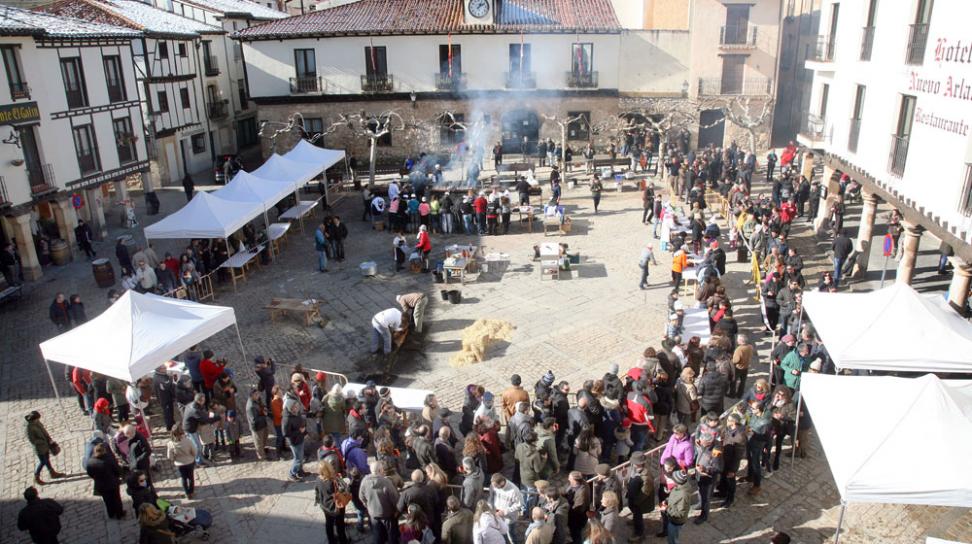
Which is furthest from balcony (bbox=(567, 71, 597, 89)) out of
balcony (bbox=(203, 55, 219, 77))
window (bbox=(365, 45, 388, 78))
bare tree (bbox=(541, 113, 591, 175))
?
balcony (bbox=(203, 55, 219, 77))

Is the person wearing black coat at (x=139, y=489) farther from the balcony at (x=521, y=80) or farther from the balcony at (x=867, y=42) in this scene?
the balcony at (x=521, y=80)

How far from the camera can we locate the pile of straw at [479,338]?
13.2 m

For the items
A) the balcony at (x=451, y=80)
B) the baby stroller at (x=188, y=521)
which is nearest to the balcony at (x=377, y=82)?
the balcony at (x=451, y=80)

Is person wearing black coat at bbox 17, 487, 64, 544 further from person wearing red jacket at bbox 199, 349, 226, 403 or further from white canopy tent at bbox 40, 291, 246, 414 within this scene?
person wearing red jacket at bbox 199, 349, 226, 403

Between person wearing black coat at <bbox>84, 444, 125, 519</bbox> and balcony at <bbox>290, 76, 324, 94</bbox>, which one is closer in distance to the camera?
person wearing black coat at <bbox>84, 444, 125, 519</bbox>

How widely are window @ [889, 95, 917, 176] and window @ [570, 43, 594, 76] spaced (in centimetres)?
1889

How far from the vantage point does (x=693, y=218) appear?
59.2ft

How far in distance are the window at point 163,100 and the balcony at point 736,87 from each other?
2541cm

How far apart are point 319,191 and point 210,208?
1028 cm

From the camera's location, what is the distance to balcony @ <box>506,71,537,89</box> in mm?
32906

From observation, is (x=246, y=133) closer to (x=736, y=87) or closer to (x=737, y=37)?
(x=736, y=87)

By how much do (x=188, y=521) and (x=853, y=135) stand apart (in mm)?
18231

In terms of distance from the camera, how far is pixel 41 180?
66.9 ft

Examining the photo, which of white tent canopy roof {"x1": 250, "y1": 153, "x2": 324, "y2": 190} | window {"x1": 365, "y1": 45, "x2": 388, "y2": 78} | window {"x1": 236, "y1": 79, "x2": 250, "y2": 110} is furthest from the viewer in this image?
window {"x1": 236, "y1": 79, "x2": 250, "y2": 110}
